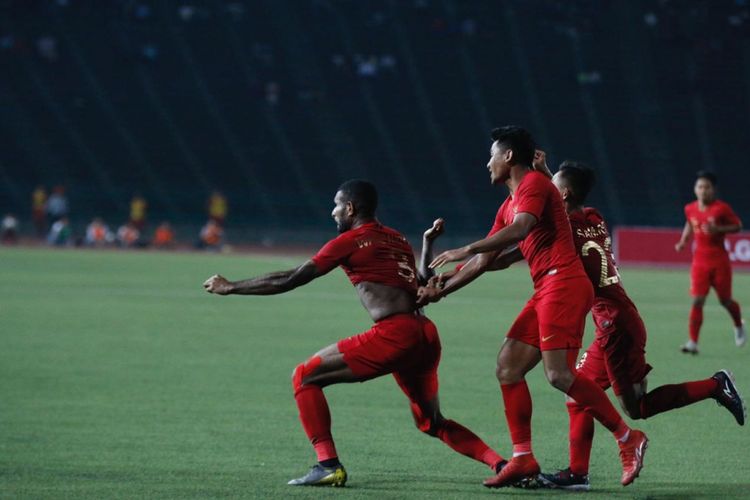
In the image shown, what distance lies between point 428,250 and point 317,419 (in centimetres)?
127

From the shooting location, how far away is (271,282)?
717 cm

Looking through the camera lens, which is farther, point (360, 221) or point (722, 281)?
point (722, 281)

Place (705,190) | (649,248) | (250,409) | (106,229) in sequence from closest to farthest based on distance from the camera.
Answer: (250,409), (705,190), (649,248), (106,229)

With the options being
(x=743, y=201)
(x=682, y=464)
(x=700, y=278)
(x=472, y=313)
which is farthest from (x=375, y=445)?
Result: (x=743, y=201)

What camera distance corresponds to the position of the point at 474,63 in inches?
1956

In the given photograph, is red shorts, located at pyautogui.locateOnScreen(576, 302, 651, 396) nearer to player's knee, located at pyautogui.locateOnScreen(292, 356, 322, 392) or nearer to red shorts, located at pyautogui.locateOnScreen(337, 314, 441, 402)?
red shorts, located at pyautogui.locateOnScreen(337, 314, 441, 402)

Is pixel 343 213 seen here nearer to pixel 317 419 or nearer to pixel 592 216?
pixel 317 419

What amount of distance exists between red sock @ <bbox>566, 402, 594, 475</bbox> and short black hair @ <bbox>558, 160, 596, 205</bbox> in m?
1.35

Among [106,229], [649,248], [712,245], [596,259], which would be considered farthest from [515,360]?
[106,229]

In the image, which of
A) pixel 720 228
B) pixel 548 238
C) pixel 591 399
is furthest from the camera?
pixel 720 228

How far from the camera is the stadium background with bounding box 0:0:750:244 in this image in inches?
1789

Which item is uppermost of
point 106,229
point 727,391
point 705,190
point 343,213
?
point 106,229

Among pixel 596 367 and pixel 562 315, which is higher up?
pixel 562 315

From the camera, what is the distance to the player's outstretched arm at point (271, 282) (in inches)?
280
